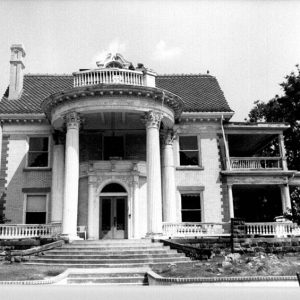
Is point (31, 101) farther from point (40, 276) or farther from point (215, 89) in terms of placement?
point (40, 276)

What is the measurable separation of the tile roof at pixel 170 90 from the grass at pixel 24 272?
9.84m

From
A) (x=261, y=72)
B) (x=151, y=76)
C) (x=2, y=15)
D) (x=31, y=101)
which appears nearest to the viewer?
(x=2, y=15)

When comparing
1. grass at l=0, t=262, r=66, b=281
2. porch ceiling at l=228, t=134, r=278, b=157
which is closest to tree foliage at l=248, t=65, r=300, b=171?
porch ceiling at l=228, t=134, r=278, b=157

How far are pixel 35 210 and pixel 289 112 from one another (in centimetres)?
1556

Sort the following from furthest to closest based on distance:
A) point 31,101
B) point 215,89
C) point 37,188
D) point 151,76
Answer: point 215,89 < point 31,101 < point 37,188 < point 151,76

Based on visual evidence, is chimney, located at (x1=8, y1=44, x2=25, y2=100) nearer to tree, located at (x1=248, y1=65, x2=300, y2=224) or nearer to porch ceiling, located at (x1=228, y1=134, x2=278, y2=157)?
porch ceiling, located at (x1=228, y1=134, x2=278, y2=157)

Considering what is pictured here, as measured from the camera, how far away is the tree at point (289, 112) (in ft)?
81.6

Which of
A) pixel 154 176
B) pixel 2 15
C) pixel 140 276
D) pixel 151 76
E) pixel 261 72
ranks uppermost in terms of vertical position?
pixel 151 76

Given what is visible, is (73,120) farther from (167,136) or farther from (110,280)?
(110,280)

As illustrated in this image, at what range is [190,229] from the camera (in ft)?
59.1

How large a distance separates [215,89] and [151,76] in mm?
6292

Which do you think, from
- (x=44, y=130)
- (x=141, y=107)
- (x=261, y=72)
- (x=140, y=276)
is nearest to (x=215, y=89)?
(x=141, y=107)

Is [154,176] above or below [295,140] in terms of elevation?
below

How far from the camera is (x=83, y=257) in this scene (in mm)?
13898
